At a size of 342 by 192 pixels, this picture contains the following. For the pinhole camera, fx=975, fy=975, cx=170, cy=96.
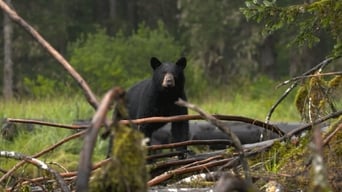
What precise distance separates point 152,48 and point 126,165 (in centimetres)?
3049

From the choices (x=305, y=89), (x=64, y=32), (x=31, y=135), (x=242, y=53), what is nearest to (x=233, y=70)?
(x=242, y=53)

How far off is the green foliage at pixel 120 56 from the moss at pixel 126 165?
27881 mm

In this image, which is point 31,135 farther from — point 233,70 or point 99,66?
point 233,70

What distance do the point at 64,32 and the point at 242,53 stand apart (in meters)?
7.81

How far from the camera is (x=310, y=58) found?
124ft

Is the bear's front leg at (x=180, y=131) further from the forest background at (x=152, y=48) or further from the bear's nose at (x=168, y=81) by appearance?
the forest background at (x=152, y=48)

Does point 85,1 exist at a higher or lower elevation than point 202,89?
higher

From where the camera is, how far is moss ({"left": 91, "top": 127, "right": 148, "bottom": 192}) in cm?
261

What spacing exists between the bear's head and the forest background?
1801cm

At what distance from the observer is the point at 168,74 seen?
10.2m

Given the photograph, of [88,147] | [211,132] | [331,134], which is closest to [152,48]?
[211,132]

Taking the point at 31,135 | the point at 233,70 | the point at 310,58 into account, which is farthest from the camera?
the point at 233,70

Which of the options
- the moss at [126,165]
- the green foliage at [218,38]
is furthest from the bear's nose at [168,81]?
the green foliage at [218,38]

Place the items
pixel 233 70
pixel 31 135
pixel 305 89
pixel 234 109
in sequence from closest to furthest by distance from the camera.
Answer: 1. pixel 305 89
2. pixel 31 135
3. pixel 234 109
4. pixel 233 70
